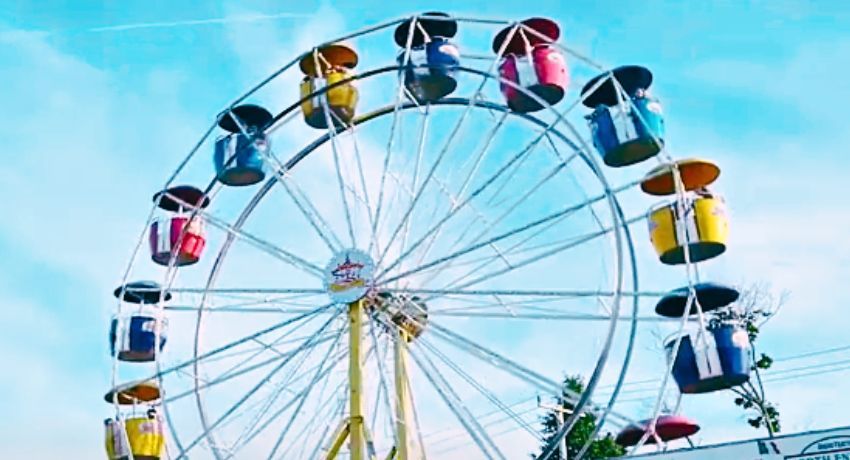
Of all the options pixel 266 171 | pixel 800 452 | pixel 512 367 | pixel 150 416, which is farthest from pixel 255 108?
pixel 800 452

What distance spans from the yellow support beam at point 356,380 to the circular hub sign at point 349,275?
0.12 meters

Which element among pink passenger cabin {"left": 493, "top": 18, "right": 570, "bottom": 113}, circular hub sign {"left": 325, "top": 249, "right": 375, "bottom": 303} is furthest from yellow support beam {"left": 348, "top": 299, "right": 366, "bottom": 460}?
pink passenger cabin {"left": 493, "top": 18, "right": 570, "bottom": 113}

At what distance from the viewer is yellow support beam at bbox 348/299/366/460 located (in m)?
10.4

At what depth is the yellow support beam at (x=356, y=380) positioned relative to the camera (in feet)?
34.1

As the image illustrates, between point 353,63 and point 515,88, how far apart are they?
2308 millimetres

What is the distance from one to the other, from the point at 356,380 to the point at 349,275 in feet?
3.71

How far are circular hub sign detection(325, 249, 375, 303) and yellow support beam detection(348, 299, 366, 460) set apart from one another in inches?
4.6

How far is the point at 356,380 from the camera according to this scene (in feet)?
34.7

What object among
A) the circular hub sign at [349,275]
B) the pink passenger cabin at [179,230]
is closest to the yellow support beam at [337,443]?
the circular hub sign at [349,275]

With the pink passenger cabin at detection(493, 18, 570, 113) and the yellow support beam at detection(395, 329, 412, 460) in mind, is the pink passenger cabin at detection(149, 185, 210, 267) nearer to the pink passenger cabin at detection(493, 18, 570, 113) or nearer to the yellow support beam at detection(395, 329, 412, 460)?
the yellow support beam at detection(395, 329, 412, 460)

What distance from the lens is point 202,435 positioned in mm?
11656

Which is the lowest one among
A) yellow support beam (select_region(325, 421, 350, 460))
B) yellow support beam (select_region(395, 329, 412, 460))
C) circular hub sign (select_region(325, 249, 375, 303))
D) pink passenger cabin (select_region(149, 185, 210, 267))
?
yellow support beam (select_region(325, 421, 350, 460))

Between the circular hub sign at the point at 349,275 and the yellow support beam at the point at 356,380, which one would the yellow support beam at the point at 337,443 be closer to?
the yellow support beam at the point at 356,380

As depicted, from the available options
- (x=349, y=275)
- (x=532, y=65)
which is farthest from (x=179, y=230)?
(x=532, y=65)
